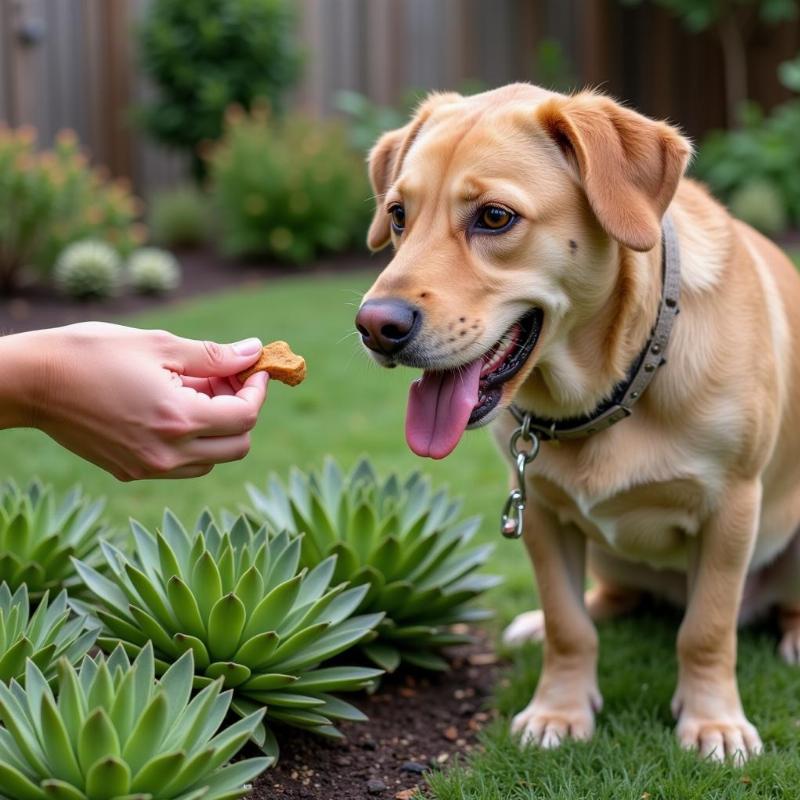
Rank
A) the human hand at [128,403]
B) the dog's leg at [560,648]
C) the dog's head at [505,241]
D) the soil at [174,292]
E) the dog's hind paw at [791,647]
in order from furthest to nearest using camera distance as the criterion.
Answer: the soil at [174,292], the dog's hind paw at [791,647], the dog's leg at [560,648], the dog's head at [505,241], the human hand at [128,403]

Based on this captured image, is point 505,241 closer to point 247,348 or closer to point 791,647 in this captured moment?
point 247,348

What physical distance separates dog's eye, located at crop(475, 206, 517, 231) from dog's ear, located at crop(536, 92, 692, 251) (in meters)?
0.19

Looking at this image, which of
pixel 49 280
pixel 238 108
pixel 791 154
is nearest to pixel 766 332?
pixel 49 280

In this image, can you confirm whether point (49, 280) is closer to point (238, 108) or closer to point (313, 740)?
point (238, 108)

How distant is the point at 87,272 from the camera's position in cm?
838

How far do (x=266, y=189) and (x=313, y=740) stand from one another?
8016 millimetres

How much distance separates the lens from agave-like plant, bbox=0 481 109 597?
2.97 metres

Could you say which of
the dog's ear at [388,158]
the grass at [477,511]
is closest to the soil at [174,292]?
the grass at [477,511]

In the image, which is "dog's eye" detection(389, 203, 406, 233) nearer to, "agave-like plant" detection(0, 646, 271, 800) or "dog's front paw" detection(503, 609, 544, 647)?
"agave-like plant" detection(0, 646, 271, 800)

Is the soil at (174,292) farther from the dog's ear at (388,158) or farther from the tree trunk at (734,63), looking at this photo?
the tree trunk at (734,63)

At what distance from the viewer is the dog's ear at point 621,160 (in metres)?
2.49

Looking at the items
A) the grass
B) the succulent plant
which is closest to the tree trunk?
the grass

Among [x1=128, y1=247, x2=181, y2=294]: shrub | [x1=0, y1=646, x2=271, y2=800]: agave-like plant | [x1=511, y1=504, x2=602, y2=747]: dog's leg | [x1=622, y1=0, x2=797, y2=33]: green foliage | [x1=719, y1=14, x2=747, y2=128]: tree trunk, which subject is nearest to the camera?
[x1=0, y1=646, x2=271, y2=800]: agave-like plant

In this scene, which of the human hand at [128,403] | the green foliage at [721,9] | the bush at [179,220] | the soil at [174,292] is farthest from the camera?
the green foliage at [721,9]
